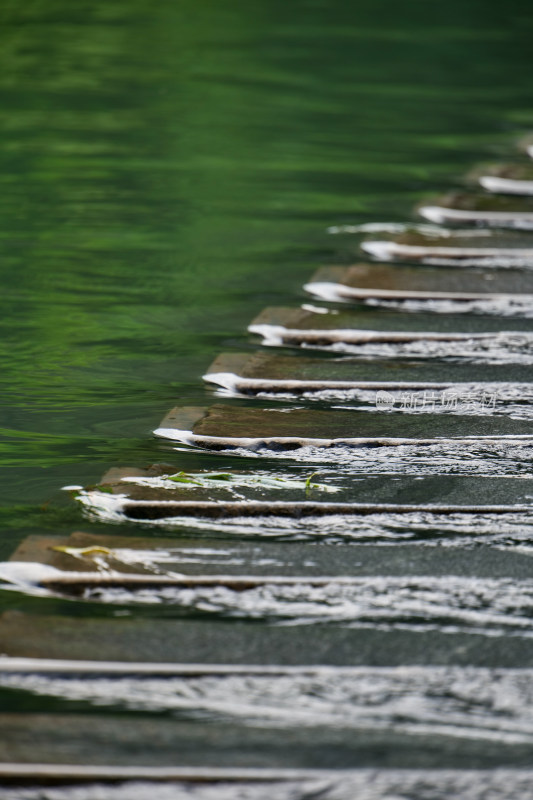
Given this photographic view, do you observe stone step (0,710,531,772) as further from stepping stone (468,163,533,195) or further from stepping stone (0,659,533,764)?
stepping stone (468,163,533,195)

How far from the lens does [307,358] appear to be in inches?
120

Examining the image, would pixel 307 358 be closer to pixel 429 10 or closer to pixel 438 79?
pixel 438 79

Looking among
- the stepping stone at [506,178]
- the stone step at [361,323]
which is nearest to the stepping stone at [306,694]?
the stone step at [361,323]

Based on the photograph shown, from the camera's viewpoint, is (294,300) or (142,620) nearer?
(142,620)

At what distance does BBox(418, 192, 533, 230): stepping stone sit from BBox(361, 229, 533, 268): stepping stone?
179 mm

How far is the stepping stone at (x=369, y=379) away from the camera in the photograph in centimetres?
274

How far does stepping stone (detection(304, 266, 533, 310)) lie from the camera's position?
3.55 meters

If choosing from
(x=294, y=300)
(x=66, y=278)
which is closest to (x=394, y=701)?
(x=294, y=300)

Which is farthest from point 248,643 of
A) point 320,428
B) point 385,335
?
point 385,335

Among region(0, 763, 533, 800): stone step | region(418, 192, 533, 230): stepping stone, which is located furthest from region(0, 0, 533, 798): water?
region(418, 192, 533, 230): stepping stone

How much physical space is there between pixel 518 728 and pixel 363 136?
4.75 metres

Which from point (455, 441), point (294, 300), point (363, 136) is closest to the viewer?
point (455, 441)

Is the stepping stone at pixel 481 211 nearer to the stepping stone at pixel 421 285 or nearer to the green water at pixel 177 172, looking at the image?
the green water at pixel 177 172

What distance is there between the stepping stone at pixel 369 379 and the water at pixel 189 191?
9 cm
